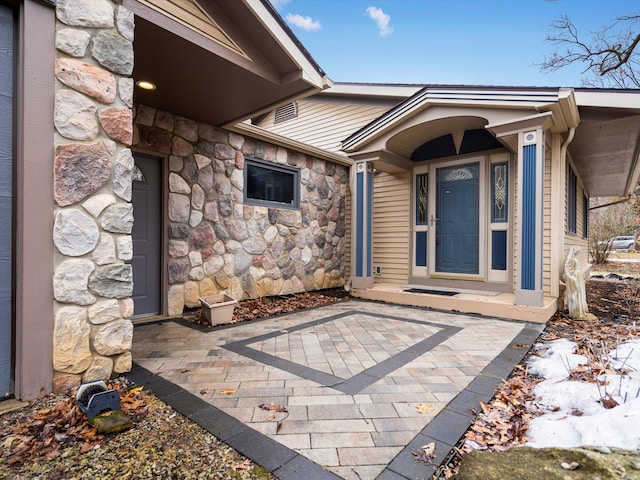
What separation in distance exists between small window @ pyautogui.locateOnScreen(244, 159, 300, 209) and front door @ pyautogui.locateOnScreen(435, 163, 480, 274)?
8.44ft

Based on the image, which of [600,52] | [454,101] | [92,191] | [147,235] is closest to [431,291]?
[454,101]

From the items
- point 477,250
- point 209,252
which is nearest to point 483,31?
point 477,250

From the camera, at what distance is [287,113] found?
344 inches

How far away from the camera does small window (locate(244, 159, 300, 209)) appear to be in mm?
5152

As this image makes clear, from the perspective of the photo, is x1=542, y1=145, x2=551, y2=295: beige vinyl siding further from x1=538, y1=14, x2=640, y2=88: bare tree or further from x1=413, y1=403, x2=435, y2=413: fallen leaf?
x1=538, y1=14, x2=640, y2=88: bare tree

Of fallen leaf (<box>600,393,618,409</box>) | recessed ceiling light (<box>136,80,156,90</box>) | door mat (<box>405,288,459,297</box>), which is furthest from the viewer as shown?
door mat (<box>405,288,459,297</box>)

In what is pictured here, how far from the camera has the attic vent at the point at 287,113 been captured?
8.57 m

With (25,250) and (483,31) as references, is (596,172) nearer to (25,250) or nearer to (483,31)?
(483,31)

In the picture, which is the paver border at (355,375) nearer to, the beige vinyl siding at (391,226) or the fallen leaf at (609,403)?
the fallen leaf at (609,403)

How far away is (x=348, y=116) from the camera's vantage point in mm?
7734

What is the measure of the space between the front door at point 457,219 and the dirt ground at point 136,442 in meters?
3.44

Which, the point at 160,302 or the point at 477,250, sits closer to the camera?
the point at 160,302

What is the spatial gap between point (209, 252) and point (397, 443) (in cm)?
362

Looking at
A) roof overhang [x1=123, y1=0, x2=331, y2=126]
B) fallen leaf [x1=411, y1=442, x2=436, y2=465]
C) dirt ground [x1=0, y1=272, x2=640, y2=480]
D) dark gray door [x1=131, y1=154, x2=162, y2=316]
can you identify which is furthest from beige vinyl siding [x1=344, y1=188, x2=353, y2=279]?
fallen leaf [x1=411, y1=442, x2=436, y2=465]
